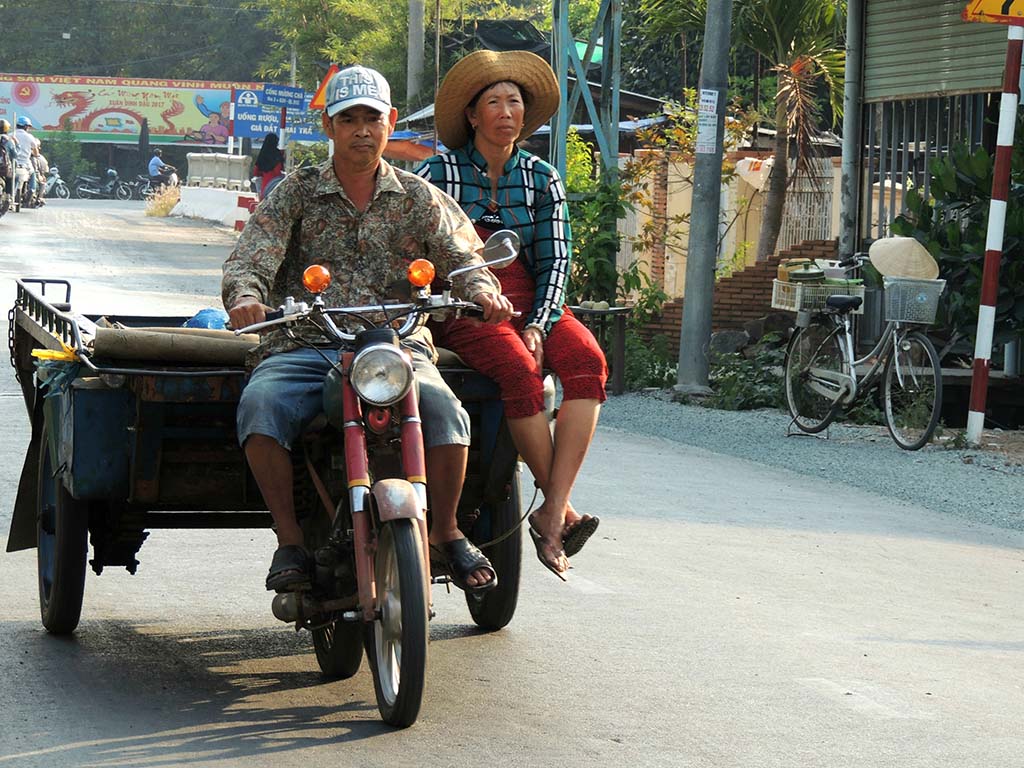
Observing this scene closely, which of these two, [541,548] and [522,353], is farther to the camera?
[541,548]

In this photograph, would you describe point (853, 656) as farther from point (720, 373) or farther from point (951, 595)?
point (720, 373)

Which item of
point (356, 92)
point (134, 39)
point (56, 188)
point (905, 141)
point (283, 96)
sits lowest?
point (56, 188)

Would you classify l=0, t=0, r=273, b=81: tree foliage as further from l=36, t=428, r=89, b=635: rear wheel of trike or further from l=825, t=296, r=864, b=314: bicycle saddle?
l=36, t=428, r=89, b=635: rear wheel of trike

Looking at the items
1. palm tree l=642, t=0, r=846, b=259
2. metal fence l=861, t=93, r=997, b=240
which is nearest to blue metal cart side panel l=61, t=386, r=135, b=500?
metal fence l=861, t=93, r=997, b=240

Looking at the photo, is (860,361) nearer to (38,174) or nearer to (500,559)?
(500,559)

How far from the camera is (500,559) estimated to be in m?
6.27

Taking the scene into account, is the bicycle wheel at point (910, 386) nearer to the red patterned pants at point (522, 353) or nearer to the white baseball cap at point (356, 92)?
the red patterned pants at point (522, 353)

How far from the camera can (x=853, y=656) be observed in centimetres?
618

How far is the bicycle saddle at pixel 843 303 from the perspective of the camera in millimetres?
12461

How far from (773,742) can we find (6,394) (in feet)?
28.5

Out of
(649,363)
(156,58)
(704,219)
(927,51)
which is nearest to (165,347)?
(704,219)

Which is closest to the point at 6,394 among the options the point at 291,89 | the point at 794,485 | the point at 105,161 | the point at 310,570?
the point at 794,485

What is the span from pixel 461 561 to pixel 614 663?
0.83 m

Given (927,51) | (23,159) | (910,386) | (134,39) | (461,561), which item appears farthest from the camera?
(134,39)
